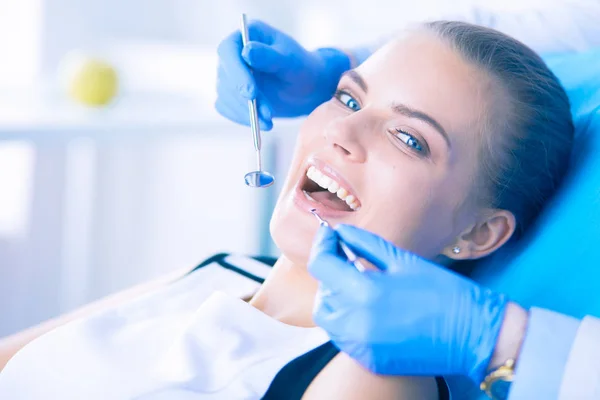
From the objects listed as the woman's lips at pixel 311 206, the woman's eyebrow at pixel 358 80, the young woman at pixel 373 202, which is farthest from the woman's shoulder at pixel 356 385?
the woman's eyebrow at pixel 358 80

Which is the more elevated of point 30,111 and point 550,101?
point 550,101

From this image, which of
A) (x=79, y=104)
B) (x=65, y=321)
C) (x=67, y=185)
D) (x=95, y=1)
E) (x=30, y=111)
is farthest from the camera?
(x=95, y=1)

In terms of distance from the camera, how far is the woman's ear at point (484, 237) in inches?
46.1

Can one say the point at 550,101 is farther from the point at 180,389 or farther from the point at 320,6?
the point at 320,6

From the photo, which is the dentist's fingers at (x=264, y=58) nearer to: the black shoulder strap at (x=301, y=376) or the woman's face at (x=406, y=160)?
the woman's face at (x=406, y=160)

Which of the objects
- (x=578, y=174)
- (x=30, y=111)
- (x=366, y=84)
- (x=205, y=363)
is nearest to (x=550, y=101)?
(x=578, y=174)

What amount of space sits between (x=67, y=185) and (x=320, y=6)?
1226 millimetres

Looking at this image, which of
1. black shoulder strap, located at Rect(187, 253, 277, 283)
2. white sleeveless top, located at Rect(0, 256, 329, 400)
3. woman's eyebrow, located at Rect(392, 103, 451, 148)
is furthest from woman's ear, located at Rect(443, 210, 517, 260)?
black shoulder strap, located at Rect(187, 253, 277, 283)

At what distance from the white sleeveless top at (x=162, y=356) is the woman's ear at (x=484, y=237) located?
0.92ft

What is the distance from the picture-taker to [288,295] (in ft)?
3.95

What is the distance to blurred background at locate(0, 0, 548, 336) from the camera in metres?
2.36

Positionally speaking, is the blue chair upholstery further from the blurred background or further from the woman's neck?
the blurred background

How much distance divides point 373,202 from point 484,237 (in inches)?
9.2

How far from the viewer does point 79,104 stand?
85.0 inches
